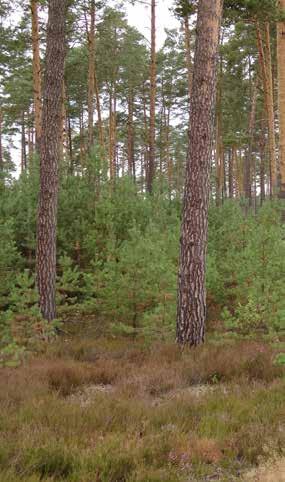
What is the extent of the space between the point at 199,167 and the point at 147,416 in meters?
4.33

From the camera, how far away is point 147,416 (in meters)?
5.03

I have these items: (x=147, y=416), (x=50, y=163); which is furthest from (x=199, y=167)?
(x=147, y=416)

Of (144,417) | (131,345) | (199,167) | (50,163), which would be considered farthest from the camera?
(50,163)

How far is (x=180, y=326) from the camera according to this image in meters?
7.84

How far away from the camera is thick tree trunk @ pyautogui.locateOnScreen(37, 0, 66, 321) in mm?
8984

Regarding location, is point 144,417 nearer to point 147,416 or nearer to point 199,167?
point 147,416

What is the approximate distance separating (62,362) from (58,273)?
469 cm

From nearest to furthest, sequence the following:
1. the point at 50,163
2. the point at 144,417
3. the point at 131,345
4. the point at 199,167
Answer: the point at 144,417, the point at 199,167, the point at 131,345, the point at 50,163

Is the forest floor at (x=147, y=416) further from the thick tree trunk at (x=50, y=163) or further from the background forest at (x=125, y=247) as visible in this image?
the thick tree trunk at (x=50, y=163)

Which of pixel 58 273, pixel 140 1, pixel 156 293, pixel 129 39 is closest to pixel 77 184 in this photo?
pixel 58 273

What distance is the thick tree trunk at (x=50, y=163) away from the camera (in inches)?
354

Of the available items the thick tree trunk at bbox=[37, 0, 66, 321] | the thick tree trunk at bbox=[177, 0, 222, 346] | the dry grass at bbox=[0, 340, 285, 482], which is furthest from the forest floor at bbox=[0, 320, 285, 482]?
the thick tree trunk at bbox=[37, 0, 66, 321]

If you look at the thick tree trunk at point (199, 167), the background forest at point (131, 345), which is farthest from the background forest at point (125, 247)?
the thick tree trunk at point (199, 167)

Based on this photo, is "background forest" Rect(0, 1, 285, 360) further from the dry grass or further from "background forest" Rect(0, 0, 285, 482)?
the dry grass
